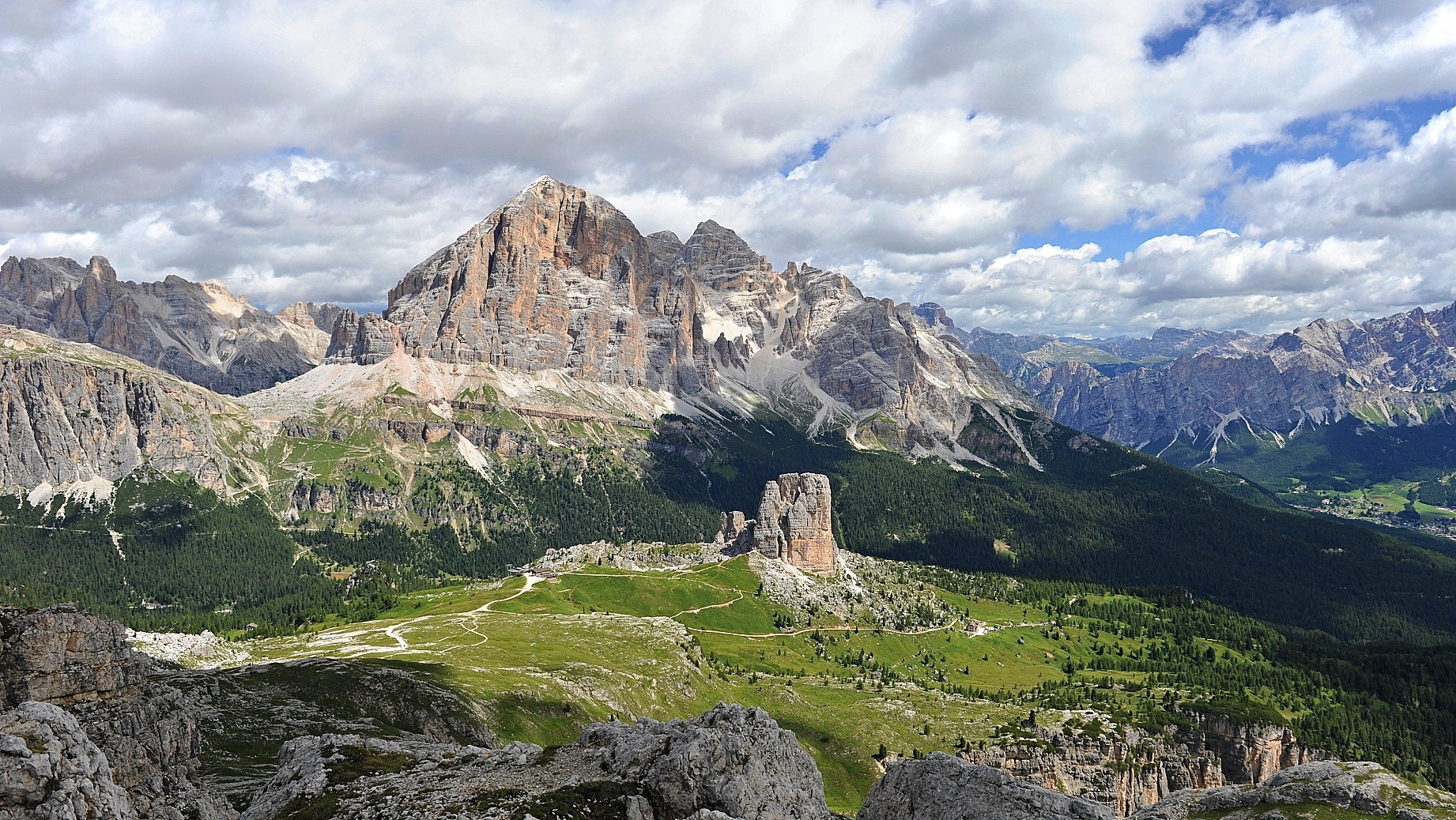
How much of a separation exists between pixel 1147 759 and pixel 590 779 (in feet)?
420

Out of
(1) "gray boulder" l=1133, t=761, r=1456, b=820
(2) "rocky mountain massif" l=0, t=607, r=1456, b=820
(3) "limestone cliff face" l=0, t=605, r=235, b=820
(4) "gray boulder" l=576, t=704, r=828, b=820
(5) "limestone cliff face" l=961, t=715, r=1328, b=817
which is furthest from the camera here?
(5) "limestone cliff face" l=961, t=715, r=1328, b=817

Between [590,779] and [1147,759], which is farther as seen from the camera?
[1147,759]

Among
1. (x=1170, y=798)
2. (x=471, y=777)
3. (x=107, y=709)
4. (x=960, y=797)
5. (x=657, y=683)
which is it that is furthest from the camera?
(x=657, y=683)

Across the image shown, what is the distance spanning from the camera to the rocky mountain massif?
42406 millimetres

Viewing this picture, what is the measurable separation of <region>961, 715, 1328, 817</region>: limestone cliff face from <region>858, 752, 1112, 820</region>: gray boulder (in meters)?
89.9

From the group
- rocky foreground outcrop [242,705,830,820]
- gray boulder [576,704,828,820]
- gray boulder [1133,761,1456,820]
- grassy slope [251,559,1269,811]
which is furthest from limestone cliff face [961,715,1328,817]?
rocky foreground outcrop [242,705,830,820]

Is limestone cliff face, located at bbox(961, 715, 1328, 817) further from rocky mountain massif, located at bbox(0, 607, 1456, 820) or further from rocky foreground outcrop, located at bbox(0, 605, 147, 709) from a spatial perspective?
rocky foreground outcrop, located at bbox(0, 605, 147, 709)

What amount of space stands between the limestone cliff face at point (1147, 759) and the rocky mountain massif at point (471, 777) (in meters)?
78.2

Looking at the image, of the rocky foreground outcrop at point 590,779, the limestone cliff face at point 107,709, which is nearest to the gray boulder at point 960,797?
the rocky foreground outcrop at point 590,779

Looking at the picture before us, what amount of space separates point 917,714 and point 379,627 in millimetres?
110046

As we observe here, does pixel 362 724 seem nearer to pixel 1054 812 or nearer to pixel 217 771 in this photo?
pixel 217 771

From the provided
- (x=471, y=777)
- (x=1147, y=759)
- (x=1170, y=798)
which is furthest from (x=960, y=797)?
(x=1147, y=759)

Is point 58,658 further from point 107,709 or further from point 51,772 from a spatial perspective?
point 51,772

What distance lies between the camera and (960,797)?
4891cm
